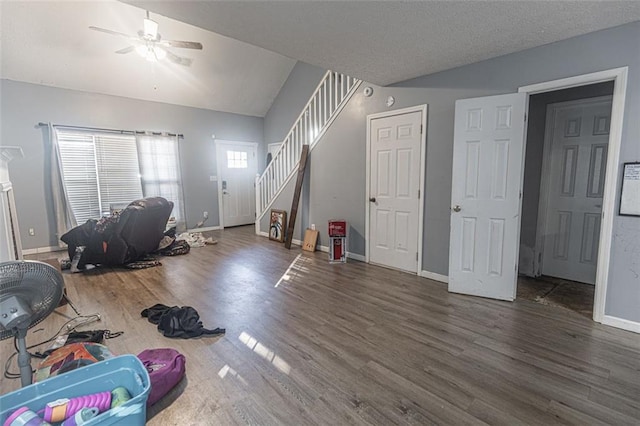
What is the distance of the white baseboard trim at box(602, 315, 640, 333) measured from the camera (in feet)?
8.09

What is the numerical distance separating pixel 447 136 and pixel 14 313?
3.84 metres

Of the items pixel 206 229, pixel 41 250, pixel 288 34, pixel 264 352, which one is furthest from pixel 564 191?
pixel 41 250

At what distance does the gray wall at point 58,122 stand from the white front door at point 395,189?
4.36 m

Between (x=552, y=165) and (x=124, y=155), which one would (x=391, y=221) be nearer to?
(x=552, y=165)

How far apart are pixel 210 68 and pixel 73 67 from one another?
84.9 inches

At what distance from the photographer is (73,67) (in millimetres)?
4832

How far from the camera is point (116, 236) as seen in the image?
407 centimetres

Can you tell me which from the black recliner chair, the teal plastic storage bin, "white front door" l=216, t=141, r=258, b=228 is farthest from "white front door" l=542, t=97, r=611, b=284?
"white front door" l=216, t=141, r=258, b=228

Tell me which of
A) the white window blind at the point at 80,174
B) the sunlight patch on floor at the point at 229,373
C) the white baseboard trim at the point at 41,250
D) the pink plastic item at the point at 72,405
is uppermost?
the white window blind at the point at 80,174

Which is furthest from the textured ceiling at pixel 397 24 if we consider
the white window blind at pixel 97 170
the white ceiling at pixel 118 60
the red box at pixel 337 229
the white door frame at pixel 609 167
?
the white window blind at pixel 97 170

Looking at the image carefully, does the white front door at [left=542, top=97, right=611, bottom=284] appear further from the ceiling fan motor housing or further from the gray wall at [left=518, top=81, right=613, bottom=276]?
the ceiling fan motor housing

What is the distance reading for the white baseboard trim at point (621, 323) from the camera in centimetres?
246

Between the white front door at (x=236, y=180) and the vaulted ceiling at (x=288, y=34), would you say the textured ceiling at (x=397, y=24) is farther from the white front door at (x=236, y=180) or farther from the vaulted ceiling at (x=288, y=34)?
the white front door at (x=236, y=180)

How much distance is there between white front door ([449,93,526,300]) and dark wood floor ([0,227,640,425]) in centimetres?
28
